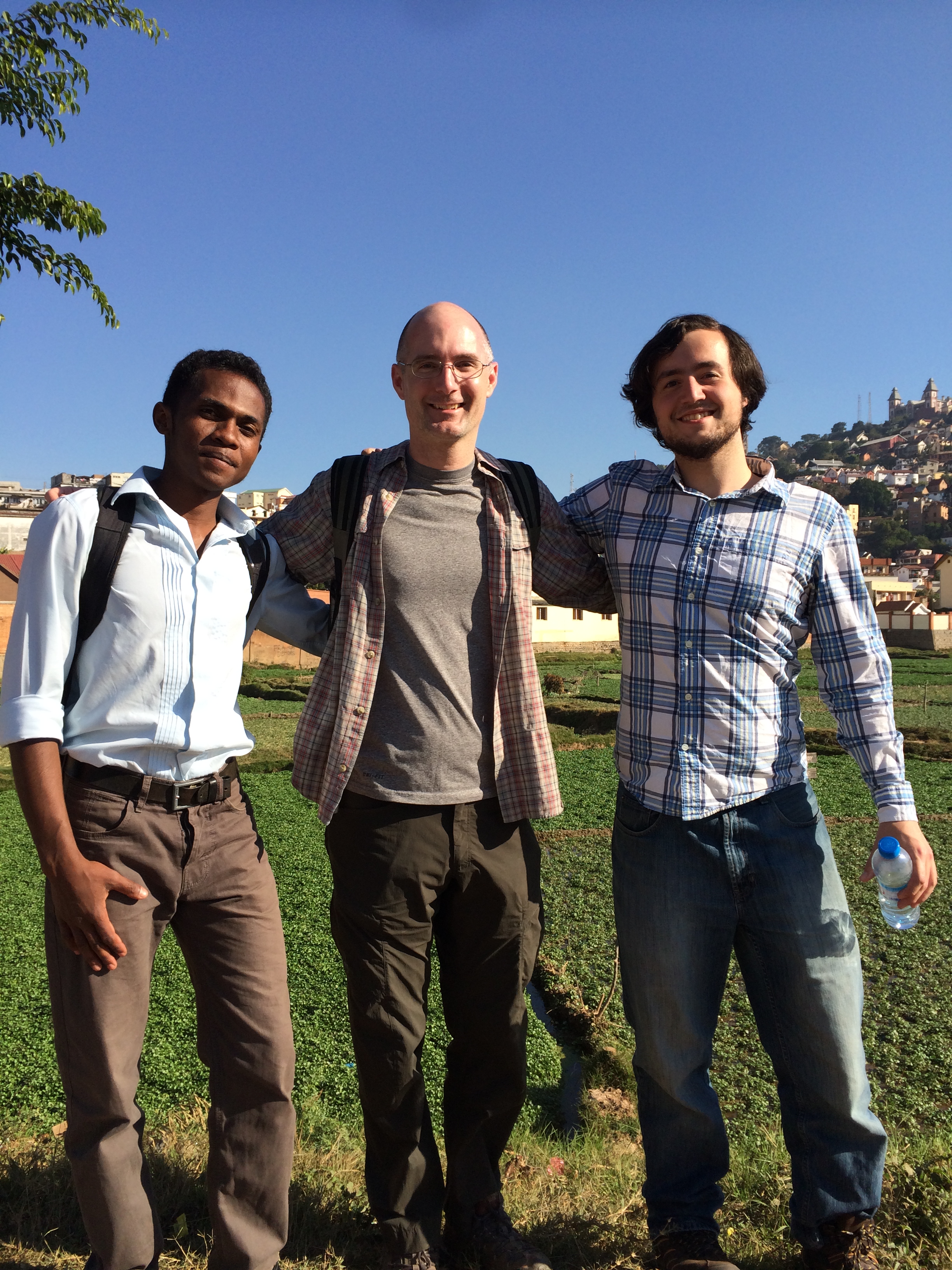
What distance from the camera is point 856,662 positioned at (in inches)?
110

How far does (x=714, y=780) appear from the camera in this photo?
8.92 feet

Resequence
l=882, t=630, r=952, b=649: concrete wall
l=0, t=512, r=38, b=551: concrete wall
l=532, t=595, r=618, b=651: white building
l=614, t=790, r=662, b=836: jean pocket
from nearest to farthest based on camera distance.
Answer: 1. l=614, t=790, r=662, b=836: jean pocket
2. l=532, t=595, r=618, b=651: white building
3. l=882, t=630, r=952, b=649: concrete wall
4. l=0, t=512, r=38, b=551: concrete wall

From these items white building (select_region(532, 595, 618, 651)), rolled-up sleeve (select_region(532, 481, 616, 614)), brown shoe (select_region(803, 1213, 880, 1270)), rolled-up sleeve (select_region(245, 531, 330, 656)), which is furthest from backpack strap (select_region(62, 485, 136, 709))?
white building (select_region(532, 595, 618, 651))

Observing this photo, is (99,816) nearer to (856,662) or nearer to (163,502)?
(163,502)

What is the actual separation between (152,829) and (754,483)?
190 centimetres

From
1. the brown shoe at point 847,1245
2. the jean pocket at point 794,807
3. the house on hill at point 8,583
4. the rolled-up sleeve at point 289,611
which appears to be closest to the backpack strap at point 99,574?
the rolled-up sleeve at point 289,611

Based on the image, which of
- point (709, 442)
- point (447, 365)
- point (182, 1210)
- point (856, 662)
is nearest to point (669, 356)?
point (709, 442)

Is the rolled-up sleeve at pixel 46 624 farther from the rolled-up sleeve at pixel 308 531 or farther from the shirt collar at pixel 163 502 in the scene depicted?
the rolled-up sleeve at pixel 308 531

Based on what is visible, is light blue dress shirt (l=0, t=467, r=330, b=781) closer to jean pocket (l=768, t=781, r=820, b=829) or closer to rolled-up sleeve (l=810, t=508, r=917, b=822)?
jean pocket (l=768, t=781, r=820, b=829)

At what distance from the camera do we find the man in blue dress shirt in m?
2.36

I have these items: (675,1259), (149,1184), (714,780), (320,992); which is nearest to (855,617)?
(714,780)

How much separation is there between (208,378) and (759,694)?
1754mm

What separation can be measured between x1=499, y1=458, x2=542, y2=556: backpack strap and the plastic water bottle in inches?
51.3

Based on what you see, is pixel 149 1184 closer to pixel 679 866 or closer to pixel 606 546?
pixel 679 866
